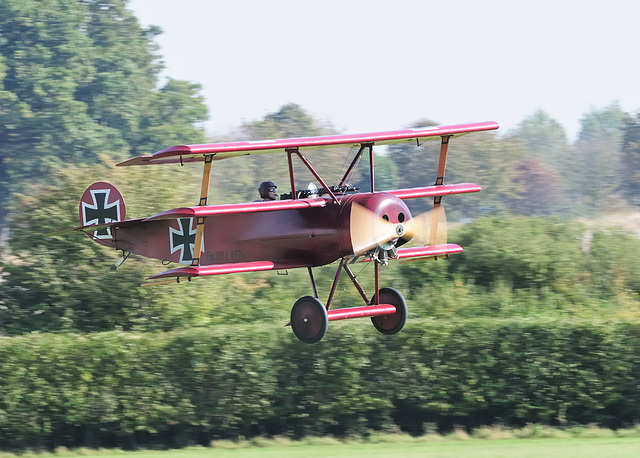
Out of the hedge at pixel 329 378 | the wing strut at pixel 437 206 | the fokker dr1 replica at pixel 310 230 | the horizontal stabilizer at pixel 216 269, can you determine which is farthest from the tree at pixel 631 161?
the horizontal stabilizer at pixel 216 269

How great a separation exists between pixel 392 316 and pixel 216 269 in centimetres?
269

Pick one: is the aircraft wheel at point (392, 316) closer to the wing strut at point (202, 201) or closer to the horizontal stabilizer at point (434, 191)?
the horizontal stabilizer at point (434, 191)

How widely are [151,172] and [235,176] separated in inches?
853

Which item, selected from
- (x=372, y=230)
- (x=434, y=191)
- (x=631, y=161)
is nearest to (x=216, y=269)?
(x=372, y=230)

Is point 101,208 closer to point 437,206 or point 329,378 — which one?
point 437,206

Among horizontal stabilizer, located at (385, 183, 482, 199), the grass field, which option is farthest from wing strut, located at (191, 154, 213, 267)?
the grass field

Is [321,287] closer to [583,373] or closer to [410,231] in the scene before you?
[583,373]

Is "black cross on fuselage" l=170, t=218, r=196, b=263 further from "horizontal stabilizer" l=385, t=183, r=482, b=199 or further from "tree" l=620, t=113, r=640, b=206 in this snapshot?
"tree" l=620, t=113, r=640, b=206

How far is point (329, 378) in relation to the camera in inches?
804

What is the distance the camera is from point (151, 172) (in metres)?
24.7

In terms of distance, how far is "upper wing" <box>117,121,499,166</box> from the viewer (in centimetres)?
1108

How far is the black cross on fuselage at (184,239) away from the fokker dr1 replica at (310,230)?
16 millimetres

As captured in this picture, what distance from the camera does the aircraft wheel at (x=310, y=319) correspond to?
38.8ft

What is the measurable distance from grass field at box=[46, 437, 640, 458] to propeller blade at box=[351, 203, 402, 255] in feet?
26.1
